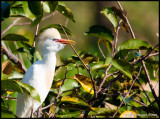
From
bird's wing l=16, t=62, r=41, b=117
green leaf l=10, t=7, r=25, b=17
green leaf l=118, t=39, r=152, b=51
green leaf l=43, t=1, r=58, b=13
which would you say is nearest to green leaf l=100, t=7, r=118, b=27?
green leaf l=118, t=39, r=152, b=51

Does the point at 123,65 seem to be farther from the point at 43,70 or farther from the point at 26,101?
the point at 26,101

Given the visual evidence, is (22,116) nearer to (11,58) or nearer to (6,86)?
(11,58)

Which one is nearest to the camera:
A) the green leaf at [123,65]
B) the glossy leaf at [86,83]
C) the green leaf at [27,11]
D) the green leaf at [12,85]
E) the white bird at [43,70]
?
the green leaf at [12,85]

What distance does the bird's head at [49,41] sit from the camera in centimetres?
159

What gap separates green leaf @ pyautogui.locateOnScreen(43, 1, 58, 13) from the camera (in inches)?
45.9

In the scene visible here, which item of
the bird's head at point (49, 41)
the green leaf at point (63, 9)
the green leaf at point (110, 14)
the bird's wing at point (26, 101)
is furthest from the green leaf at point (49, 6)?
the bird's wing at point (26, 101)

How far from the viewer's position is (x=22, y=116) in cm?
174

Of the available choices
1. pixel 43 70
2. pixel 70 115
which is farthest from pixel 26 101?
pixel 70 115

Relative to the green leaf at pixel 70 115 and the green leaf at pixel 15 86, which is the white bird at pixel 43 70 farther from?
the green leaf at pixel 15 86

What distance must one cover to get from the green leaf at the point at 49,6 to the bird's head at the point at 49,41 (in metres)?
0.38

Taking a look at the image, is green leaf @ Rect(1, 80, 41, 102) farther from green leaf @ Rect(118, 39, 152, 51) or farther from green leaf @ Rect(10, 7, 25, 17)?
green leaf @ Rect(118, 39, 152, 51)

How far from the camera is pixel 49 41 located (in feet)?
5.40

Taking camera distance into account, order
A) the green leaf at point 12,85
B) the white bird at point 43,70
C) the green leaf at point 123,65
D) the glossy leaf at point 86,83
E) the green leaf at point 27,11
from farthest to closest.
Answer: the white bird at point 43,70 → the glossy leaf at point 86,83 → the green leaf at point 123,65 → the green leaf at point 27,11 → the green leaf at point 12,85

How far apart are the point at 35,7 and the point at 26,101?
0.73 m
